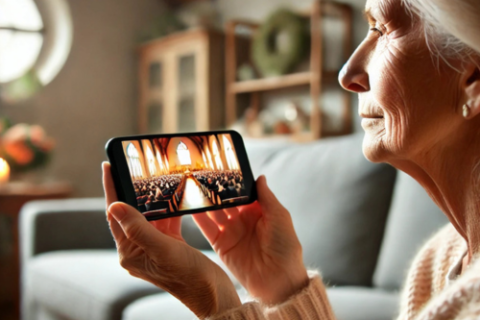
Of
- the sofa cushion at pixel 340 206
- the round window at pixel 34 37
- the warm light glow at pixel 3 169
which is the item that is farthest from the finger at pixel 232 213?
the round window at pixel 34 37

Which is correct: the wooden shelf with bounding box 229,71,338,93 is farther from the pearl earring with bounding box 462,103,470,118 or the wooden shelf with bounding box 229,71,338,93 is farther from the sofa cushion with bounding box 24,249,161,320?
the pearl earring with bounding box 462,103,470,118

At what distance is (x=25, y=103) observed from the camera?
3.42 meters

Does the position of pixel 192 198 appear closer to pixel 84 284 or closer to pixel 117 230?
pixel 117 230

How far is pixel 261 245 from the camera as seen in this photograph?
2.60 feet

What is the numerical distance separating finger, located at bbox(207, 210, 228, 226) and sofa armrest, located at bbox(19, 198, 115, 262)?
4.35 ft

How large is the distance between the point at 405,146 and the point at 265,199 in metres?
0.26

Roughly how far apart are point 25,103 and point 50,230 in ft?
5.91

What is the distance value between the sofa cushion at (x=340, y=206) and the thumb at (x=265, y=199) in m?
0.63

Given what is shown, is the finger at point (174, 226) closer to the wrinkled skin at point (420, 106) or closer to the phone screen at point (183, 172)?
the phone screen at point (183, 172)

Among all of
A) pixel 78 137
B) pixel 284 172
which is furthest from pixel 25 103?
pixel 284 172

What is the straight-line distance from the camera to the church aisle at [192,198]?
72 cm

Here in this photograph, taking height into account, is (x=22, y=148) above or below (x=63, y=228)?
above

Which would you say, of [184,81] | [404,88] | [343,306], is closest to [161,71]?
[184,81]

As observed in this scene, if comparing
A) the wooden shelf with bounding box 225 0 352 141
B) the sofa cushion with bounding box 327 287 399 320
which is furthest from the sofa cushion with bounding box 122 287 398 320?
the wooden shelf with bounding box 225 0 352 141
